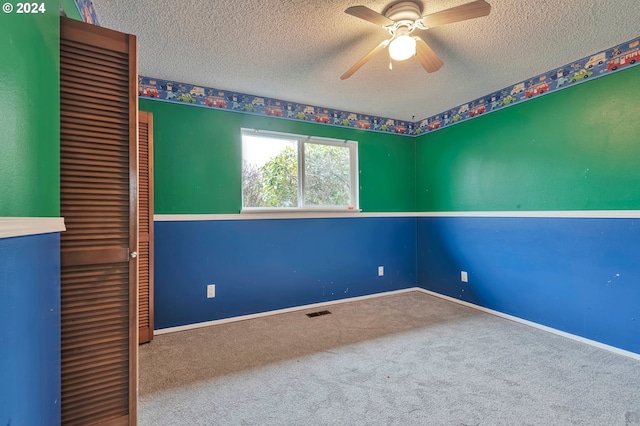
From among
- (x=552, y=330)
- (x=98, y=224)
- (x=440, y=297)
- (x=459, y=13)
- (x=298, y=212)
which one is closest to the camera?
(x=98, y=224)

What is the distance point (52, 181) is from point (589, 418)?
104 inches

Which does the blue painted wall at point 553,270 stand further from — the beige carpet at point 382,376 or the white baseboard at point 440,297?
the beige carpet at point 382,376

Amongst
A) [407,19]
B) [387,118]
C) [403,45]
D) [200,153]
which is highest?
[387,118]

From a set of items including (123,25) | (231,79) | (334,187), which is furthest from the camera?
(334,187)

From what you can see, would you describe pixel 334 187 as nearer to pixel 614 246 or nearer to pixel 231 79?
pixel 231 79

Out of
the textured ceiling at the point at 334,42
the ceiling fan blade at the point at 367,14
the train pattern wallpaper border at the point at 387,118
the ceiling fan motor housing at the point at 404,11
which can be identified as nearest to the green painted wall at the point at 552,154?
the train pattern wallpaper border at the point at 387,118

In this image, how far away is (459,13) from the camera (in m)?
1.48

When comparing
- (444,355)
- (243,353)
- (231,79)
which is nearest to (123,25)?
(231,79)

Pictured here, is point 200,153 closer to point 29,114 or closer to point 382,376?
point 29,114

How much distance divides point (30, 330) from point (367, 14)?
6.28 feet

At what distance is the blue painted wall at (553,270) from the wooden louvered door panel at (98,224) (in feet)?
10.2

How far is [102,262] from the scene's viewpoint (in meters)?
1.23

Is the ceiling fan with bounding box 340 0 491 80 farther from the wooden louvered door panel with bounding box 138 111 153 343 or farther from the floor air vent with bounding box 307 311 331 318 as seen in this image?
the floor air vent with bounding box 307 311 331 318

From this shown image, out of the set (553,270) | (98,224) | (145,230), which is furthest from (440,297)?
(98,224)
